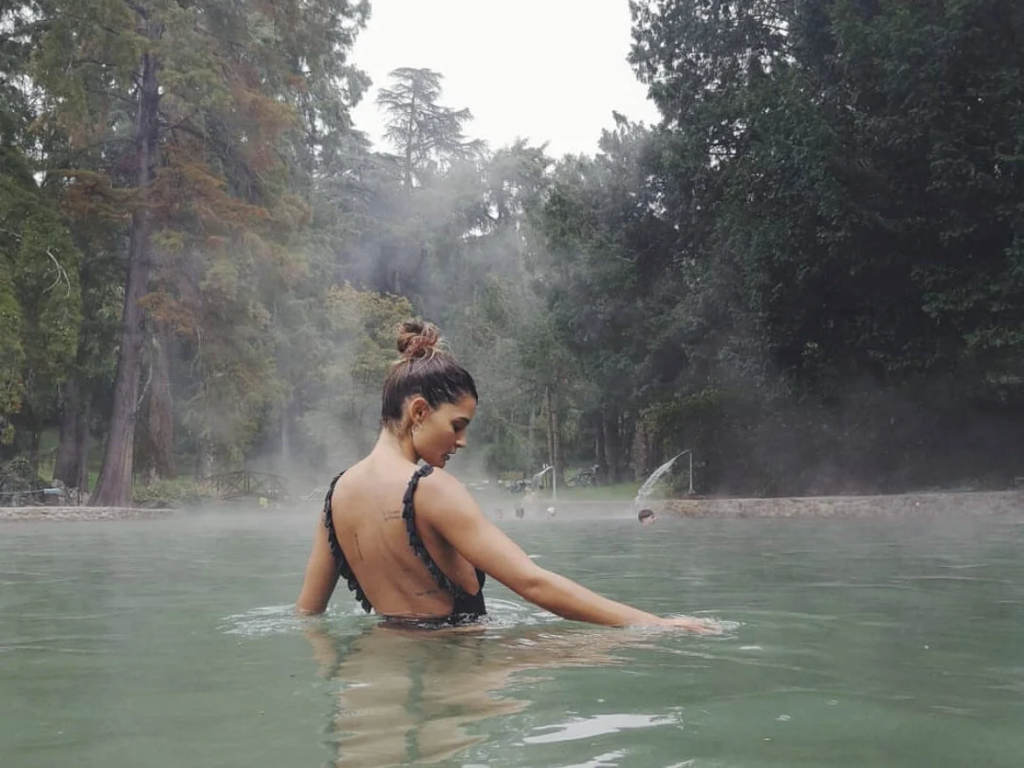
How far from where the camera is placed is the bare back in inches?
170

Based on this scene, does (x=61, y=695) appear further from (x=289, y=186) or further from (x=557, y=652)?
(x=289, y=186)

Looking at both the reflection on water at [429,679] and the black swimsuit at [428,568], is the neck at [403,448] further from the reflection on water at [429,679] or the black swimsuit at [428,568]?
the reflection on water at [429,679]

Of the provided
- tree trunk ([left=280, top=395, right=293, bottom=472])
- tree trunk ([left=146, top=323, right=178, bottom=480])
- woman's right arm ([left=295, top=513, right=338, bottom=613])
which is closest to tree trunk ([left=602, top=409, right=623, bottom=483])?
tree trunk ([left=280, top=395, right=293, bottom=472])

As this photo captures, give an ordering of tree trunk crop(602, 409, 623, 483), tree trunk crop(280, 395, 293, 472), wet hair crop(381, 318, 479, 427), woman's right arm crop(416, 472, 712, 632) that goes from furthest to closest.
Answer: tree trunk crop(280, 395, 293, 472), tree trunk crop(602, 409, 623, 483), wet hair crop(381, 318, 479, 427), woman's right arm crop(416, 472, 712, 632)

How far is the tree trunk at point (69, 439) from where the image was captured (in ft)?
104

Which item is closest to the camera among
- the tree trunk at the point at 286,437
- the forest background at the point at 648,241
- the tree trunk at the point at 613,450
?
the forest background at the point at 648,241

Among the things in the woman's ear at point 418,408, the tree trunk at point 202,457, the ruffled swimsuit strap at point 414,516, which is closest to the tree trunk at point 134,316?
the tree trunk at point 202,457

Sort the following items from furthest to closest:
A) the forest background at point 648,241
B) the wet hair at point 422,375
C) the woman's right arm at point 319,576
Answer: the forest background at point 648,241 < the woman's right arm at point 319,576 < the wet hair at point 422,375

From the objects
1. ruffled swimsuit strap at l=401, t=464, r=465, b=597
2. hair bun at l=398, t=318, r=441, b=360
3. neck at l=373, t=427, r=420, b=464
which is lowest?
ruffled swimsuit strap at l=401, t=464, r=465, b=597

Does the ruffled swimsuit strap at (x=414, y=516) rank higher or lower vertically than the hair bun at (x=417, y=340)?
lower

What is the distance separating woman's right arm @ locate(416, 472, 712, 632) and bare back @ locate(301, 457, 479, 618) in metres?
0.10

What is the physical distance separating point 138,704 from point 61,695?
0.39 metres

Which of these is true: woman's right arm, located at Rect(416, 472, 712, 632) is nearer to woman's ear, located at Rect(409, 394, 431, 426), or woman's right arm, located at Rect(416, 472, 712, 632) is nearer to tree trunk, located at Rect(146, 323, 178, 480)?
woman's ear, located at Rect(409, 394, 431, 426)

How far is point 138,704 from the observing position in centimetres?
344
